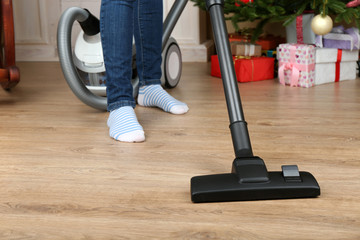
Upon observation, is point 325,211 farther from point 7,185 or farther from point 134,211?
point 7,185

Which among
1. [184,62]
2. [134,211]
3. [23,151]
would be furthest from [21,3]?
[134,211]

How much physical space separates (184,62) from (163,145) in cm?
149

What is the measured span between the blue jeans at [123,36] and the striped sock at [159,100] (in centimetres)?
14

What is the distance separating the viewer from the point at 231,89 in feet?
3.00

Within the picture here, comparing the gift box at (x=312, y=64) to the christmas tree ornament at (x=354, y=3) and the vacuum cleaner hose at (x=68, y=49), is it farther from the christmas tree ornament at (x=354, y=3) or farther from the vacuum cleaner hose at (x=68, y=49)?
the vacuum cleaner hose at (x=68, y=49)

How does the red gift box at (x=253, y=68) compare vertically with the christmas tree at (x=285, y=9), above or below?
below

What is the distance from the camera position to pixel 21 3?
2740 millimetres

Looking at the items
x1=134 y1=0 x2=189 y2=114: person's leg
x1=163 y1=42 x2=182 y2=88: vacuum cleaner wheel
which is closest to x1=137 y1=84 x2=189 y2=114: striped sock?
x1=134 y1=0 x2=189 y2=114: person's leg

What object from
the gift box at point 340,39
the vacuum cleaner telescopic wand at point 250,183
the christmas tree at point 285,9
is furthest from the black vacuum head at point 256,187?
the gift box at point 340,39

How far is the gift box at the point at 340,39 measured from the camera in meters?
1.96

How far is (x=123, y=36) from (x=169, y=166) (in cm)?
36

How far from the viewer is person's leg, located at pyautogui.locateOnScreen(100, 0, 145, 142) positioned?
120 cm

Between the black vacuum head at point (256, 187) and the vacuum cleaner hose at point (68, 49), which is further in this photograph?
the vacuum cleaner hose at point (68, 49)

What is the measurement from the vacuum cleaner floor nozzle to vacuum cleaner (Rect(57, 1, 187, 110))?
72 centimetres
